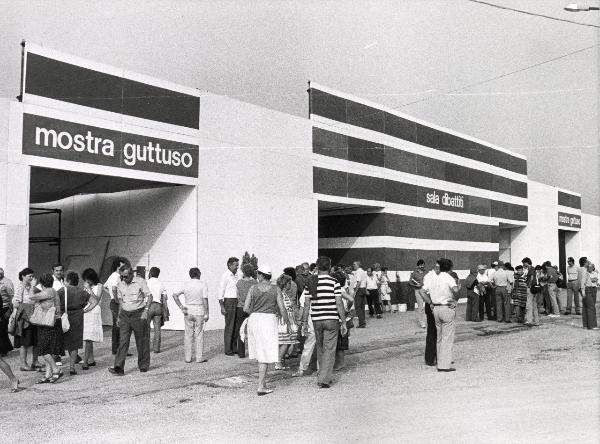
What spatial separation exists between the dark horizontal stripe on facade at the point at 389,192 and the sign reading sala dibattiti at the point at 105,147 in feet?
18.0

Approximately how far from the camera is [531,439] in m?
5.76

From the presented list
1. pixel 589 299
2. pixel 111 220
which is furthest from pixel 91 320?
pixel 589 299

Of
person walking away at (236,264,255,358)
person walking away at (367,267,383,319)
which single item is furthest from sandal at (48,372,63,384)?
person walking away at (367,267,383,319)

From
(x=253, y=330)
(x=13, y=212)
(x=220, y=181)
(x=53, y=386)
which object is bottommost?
(x=53, y=386)

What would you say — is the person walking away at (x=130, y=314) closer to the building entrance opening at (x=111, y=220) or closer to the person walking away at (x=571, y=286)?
the building entrance opening at (x=111, y=220)

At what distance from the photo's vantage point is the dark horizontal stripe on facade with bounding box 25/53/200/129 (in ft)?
42.6

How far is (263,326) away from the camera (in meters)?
8.41

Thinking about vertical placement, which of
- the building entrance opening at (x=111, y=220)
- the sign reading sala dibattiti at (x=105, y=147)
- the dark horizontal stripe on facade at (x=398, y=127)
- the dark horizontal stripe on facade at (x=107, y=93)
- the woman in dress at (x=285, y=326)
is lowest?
the woman in dress at (x=285, y=326)

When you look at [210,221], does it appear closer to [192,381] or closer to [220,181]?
[220,181]

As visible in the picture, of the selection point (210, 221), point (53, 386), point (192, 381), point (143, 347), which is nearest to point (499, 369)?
point (192, 381)

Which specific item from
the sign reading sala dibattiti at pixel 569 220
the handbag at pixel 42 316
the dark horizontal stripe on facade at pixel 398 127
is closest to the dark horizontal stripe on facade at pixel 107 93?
the dark horizontal stripe on facade at pixel 398 127

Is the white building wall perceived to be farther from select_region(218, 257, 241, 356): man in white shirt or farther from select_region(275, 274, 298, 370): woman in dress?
select_region(275, 274, 298, 370): woman in dress

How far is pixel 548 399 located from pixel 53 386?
6.84 metres

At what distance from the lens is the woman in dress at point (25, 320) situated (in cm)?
951
